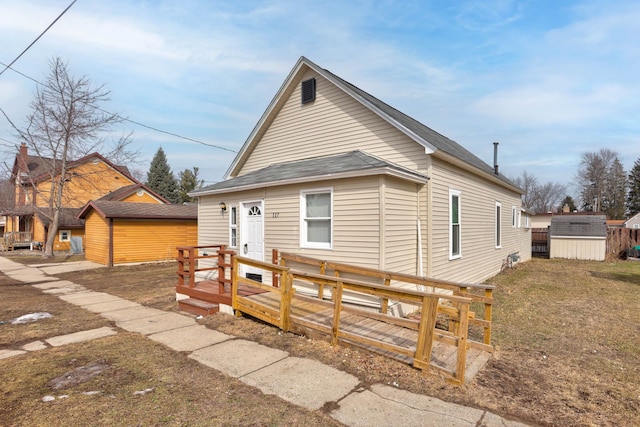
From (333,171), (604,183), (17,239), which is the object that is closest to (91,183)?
(17,239)

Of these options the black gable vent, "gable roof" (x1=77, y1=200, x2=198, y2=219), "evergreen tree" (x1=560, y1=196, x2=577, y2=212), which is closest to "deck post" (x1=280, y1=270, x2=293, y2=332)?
the black gable vent

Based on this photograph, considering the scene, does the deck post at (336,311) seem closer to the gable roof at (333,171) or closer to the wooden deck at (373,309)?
the wooden deck at (373,309)

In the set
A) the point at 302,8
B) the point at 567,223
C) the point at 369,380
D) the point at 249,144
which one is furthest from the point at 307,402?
the point at 567,223

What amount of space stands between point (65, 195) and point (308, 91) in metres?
26.5

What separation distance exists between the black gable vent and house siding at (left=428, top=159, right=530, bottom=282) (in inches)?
168

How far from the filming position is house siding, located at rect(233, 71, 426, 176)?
335 inches

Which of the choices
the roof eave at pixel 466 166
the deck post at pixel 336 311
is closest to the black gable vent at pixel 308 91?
the roof eave at pixel 466 166

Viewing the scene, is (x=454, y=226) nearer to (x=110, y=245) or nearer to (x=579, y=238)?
(x=579, y=238)

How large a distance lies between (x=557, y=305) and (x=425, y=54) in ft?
34.8

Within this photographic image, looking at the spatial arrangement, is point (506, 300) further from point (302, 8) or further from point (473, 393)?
point (302, 8)

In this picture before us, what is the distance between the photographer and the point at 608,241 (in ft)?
62.3

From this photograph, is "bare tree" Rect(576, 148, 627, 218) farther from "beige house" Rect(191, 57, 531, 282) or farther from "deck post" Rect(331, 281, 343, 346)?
"deck post" Rect(331, 281, 343, 346)

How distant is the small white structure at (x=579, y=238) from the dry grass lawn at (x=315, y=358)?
1370cm

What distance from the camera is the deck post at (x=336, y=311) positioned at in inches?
197
